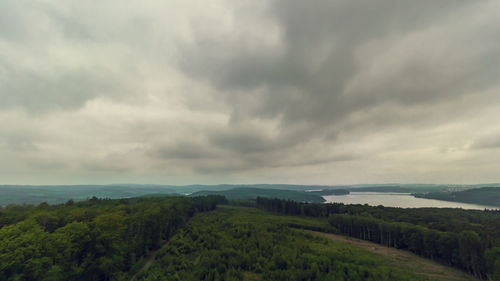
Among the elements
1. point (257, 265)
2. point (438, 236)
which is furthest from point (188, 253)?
point (438, 236)

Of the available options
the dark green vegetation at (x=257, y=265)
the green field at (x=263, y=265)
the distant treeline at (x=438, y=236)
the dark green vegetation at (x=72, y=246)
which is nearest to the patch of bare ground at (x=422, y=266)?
the green field at (x=263, y=265)

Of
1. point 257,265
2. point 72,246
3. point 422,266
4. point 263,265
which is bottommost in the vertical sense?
point 422,266

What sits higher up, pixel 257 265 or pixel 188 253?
pixel 257 265

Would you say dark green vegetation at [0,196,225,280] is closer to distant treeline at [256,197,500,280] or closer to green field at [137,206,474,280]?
green field at [137,206,474,280]

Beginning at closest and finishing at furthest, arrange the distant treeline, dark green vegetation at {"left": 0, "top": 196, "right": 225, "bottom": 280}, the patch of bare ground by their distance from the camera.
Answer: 1. dark green vegetation at {"left": 0, "top": 196, "right": 225, "bottom": 280}
2. the patch of bare ground
3. the distant treeline

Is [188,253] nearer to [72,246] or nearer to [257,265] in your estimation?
[257,265]

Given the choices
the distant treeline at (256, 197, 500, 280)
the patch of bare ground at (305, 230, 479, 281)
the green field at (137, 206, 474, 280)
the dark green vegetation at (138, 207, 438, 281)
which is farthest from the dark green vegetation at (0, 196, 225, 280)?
the distant treeline at (256, 197, 500, 280)

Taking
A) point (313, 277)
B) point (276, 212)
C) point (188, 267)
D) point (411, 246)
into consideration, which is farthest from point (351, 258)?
point (276, 212)

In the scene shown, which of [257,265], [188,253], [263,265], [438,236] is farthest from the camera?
[438,236]

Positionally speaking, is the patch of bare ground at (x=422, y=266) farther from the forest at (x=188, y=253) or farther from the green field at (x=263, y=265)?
the forest at (x=188, y=253)

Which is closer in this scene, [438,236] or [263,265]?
[263,265]

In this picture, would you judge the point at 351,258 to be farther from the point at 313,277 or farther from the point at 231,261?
the point at 231,261

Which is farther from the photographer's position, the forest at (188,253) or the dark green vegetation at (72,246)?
the forest at (188,253)

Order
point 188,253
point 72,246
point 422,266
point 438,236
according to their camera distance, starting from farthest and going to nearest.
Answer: point 438,236
point 422,266
point 188,253
point 72,246
